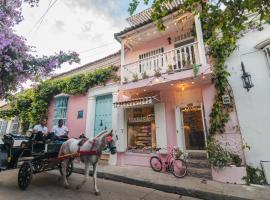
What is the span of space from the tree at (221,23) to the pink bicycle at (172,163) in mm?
1561

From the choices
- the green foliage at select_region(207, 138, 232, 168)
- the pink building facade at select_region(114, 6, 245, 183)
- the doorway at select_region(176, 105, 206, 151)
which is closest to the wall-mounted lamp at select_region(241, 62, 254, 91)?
the pink building facade at select_region(114, 6, 245, 183)

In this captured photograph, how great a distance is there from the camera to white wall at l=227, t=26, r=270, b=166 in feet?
18.5

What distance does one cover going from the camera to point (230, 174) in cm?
538

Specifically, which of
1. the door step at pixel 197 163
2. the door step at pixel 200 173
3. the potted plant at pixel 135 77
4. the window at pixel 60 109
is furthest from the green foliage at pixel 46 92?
the door step at pixel 200 173

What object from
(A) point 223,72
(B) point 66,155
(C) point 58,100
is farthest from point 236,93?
(C) point 58,100

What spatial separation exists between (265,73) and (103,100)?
7.23 m

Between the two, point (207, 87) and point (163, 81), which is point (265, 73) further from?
point (163, 81)

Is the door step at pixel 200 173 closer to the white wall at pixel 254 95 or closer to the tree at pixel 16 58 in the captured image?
the white wall at pixel 254 95

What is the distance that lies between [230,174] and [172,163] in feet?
6.32

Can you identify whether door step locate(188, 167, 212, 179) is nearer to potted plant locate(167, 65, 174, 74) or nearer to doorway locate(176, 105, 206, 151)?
doorway locate(176, 105, 206, 151)

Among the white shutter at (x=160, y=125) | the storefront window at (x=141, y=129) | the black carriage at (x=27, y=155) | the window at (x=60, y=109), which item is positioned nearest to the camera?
the black carriage at (x=27, y=155)

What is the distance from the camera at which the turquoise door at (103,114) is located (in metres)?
8.82

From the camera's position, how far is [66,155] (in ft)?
15.1

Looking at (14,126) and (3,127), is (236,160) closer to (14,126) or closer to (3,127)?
(14,126)
